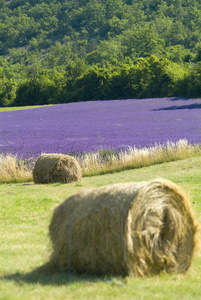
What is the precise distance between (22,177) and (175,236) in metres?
12.3

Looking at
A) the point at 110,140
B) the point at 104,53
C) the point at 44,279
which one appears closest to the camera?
the point at 44,279

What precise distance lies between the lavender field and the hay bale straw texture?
1384 centimetres

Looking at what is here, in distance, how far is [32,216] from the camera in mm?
10305

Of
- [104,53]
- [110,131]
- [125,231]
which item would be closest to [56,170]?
[125,231]

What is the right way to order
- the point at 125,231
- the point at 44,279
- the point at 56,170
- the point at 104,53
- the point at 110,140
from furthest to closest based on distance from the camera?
the point at 104,53 < the point at 110,140 < the point at 56,170 < the point at 44,279 < the point at 125,231

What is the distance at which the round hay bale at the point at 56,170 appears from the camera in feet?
53.2

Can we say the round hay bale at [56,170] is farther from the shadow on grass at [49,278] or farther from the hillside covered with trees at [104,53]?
the hillside covered with trees at [104,53]

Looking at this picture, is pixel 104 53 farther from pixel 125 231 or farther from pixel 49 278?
pixel 125 231

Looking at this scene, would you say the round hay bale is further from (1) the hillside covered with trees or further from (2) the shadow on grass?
(1) the hillside covered with trees

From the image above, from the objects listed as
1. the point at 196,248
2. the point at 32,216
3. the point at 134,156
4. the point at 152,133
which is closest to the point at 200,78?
the point at 152,133

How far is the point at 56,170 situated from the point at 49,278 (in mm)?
10320

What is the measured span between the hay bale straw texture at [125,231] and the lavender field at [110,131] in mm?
13836

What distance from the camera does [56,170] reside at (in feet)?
53.2

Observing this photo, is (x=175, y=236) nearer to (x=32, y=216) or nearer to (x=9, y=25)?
(x=32, y=216)
